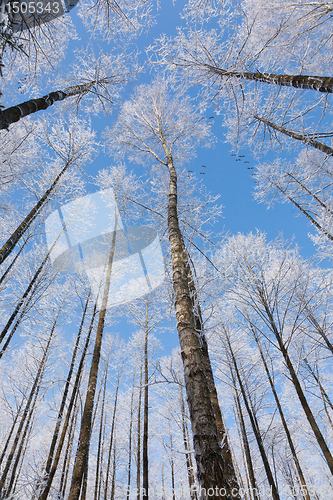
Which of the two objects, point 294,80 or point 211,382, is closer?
point 211,382

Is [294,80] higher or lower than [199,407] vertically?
higher

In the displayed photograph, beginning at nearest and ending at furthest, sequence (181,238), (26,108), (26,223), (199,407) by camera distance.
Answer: (199,407), (26,108), (181,238), (26,223)

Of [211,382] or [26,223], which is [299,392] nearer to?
[211,382]

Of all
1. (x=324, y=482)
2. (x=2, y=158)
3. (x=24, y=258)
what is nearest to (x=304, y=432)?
(x=324, y=482)

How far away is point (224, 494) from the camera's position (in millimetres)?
1334

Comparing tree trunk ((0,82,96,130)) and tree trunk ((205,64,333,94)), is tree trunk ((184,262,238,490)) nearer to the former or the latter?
tree trunk ((0,82,96,130))

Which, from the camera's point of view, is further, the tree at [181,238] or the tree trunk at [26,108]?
the tree trunk at [26,108]

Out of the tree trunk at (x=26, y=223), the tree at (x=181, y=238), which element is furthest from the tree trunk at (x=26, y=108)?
the tree trunk at (x=26, y=223)

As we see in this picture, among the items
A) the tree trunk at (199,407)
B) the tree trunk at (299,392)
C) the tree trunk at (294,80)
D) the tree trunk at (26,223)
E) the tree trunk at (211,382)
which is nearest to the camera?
the tree trunk at (199,407)

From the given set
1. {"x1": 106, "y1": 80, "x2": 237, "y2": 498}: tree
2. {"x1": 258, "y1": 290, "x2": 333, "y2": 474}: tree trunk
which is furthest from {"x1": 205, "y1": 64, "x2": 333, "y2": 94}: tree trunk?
{"x1": 258, "y1": 290, "x2": 333, "y2": 474}: tree trunk

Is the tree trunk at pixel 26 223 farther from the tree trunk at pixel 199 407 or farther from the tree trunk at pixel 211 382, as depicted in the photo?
the tree trunk at pixel 199 407

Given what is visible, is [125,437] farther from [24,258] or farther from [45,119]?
[45,119]

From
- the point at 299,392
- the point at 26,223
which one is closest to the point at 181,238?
the point at 299,392

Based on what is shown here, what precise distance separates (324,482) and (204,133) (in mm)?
20472
